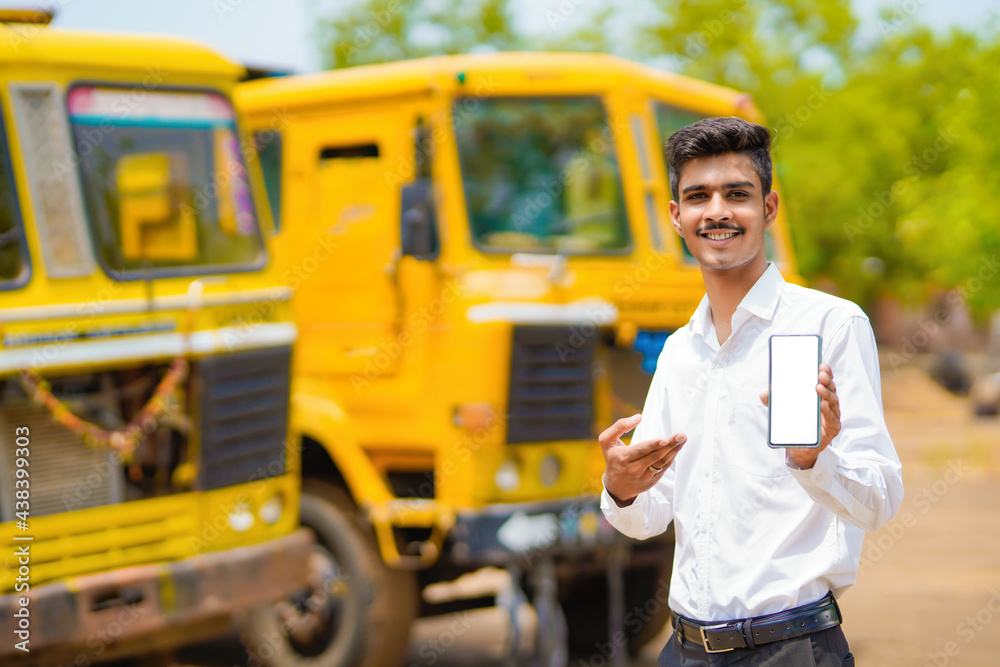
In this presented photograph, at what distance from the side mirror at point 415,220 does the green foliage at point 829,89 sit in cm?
1104

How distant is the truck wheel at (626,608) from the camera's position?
7.28m

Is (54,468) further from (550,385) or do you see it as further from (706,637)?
(706,637)

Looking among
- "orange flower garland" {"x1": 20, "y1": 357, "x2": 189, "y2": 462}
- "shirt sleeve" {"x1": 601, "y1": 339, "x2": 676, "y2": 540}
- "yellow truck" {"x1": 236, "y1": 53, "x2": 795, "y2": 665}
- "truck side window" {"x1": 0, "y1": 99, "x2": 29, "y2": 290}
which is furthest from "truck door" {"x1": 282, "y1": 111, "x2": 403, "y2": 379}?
"shirt sleeve" {"x1": 601, "y1": 339, "x2": 676, "y2": 540}

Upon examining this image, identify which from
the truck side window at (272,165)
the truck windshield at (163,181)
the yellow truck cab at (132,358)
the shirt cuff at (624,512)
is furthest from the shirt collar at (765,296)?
the truck side window at (272,165)

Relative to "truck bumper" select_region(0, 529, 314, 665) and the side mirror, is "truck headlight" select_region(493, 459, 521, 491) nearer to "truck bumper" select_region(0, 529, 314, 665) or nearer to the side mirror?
"truck bumper" select_region(0, 529, 314, 665)

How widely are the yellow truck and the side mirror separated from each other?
1 cm

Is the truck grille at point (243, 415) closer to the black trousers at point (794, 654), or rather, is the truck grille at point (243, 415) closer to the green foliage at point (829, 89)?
the black trousers at point (794, 654)

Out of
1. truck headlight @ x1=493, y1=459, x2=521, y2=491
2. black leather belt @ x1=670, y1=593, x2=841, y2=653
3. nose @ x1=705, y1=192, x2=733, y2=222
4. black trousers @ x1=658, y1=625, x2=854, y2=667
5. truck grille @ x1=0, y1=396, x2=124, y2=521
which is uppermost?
nose @ x1=705, y1=192, x2=733, y2=222

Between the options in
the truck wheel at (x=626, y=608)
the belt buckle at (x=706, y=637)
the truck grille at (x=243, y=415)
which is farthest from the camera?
the truck wheel at (x=626, y=608)

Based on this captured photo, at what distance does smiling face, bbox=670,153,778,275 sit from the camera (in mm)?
2146

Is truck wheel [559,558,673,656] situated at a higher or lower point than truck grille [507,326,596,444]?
lower

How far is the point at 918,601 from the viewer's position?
820 cm

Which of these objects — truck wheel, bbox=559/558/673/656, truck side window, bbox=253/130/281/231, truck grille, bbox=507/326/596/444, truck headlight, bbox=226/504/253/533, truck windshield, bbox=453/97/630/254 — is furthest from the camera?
truck wheel, bbox=559/558/673/656

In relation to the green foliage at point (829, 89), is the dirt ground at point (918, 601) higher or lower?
lower
